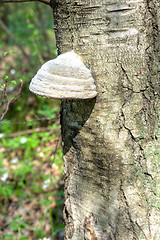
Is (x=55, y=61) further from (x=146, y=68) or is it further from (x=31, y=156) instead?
(x=31, y=156)

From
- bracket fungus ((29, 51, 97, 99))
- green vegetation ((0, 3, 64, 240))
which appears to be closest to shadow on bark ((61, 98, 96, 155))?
bracket fungus ((29, 51, 97, 99))

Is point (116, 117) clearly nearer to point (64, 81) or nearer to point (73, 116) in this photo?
point (73, 116)

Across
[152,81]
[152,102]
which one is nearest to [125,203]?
[152,102]

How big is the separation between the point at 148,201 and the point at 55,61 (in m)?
1.17

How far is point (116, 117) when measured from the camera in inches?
63.4

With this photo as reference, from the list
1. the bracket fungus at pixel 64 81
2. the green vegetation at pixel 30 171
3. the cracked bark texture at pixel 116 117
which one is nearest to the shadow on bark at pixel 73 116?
the cracked bark texture at pixel 116 117

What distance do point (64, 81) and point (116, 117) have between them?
0.46 meters

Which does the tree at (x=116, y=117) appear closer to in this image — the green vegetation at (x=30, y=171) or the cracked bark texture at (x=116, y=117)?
the cracked bark texture at (x=116, y=117)

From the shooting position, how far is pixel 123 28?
4.77 ft

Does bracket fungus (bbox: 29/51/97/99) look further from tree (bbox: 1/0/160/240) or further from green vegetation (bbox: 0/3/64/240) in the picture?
green vegetation (bbox: 0/3/64/240)

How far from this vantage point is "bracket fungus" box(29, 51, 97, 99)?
1387mm

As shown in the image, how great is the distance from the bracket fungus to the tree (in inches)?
4.6

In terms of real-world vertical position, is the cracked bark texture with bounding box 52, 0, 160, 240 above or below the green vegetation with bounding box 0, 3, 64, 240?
above

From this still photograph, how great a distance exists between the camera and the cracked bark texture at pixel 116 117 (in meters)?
1.47
